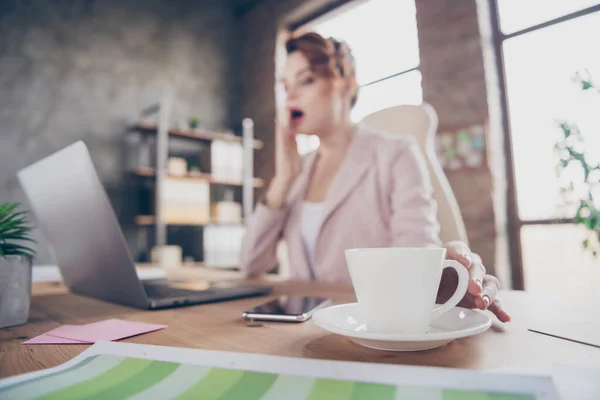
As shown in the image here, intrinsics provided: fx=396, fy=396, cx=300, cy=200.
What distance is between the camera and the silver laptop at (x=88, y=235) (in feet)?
1.85

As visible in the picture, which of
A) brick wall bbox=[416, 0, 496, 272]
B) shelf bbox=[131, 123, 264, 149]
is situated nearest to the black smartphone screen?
brick wall bbox=[416, 0, 496, 272]

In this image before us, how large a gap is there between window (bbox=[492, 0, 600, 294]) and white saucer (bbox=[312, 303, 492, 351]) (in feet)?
8.33

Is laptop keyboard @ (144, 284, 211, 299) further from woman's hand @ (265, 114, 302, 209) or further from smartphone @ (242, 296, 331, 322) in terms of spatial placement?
woman's hand @ (265, 114, 302, 209)

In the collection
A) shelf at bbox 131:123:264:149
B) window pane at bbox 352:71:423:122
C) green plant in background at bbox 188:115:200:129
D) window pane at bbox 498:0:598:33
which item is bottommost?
shelf at bbox 131:123:264:149

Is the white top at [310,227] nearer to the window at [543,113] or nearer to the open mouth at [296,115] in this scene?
the open mouth at [296,115]

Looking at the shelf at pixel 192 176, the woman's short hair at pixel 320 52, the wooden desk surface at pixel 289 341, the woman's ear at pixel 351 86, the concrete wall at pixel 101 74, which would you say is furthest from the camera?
the shelf at pixel 192 176

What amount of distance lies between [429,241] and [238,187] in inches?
129

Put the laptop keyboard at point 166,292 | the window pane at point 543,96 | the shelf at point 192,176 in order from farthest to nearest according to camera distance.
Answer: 1. the shelf at point 192,176
2. the window pane at point 543,96
3. the laptop keyboard at point 166,292

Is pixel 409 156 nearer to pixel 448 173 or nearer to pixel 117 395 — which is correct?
pixel 117 395

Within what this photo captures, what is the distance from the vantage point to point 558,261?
2691 mm

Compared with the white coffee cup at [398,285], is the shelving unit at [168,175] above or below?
above

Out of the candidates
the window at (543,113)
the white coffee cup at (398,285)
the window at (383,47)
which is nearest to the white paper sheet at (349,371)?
the white coffee cup at (398,285)

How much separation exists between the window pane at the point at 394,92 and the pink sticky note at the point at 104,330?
9.09ft

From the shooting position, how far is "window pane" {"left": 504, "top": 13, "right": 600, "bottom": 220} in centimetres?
256
